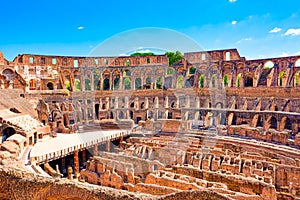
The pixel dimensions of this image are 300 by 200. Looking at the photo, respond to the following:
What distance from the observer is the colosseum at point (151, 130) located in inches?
425

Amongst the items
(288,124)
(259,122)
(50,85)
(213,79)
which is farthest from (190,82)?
(50,85)

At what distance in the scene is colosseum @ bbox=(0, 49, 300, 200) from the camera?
1079 centimetres

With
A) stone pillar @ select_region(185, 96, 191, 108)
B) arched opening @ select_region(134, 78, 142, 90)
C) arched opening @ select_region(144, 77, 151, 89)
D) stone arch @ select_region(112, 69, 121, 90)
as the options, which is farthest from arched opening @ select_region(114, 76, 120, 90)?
stone pillar @ select_region(185, 96, 191, 108)

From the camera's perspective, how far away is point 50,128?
24016 millimetres

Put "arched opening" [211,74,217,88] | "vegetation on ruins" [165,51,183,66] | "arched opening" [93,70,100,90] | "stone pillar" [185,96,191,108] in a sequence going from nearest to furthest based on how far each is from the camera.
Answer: "stone pillar" [185,96,191,108] → "arched opening" [211,74,217,88] → "arched opening" [93,70,100,90] → "vegetation on ruins" [165,51,183,66]

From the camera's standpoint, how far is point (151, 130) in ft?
79.3

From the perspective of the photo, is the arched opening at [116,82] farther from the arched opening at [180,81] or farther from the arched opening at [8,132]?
the arched opening at [8,132]

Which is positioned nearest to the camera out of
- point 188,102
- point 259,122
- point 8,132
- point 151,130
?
point 8,132

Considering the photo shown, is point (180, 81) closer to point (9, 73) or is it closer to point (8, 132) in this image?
point (8, 132)

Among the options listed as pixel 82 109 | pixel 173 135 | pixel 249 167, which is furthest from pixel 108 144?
pixel 249 167

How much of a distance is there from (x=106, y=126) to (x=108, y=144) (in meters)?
4.94

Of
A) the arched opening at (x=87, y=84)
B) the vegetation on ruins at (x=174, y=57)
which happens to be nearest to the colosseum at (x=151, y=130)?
the arched opening at (x=87, y=84)

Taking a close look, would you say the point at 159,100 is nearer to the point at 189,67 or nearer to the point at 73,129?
the point at 189,67

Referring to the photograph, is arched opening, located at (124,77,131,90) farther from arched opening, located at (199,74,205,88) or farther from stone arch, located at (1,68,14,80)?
stone arch, located at (1,68,14,80)
